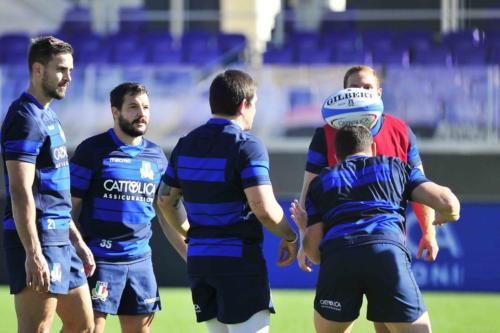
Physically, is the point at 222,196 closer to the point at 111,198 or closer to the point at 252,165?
the point at 252,165

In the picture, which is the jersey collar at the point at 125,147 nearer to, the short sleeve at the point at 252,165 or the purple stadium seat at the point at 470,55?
the short sleeve at the point at 252,165

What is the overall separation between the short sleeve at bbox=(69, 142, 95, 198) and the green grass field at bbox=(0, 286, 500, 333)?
3148 mm

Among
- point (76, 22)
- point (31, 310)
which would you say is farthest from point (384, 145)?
point (76, 22)

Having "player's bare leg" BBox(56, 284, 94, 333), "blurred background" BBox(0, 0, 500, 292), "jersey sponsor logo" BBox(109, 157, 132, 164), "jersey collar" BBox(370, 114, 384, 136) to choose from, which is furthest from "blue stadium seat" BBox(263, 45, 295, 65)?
"player's bare leg" BBox(56, 284, 94, 333)

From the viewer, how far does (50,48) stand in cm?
576

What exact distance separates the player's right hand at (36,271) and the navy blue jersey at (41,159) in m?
0.23

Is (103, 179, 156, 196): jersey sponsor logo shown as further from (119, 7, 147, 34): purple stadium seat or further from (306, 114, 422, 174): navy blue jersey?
(119, 7, 147, 34): purple stadium seat

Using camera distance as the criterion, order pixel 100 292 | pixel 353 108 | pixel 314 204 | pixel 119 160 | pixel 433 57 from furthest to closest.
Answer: pixel 433 57 < pixel 119 160 < pixel 100 292 < pixel 353 108 < pixel 314 204

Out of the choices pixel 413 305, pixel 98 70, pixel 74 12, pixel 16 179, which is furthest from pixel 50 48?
pixel 74 12

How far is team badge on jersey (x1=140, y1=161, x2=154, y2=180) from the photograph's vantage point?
263 inches

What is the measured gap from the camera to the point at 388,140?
616 centimetres

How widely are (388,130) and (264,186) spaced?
115 cm

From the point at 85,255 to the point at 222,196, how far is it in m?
1.16

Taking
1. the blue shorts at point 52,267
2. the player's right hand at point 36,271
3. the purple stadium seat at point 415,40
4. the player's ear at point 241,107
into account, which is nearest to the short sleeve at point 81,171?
the blue shorts at point 52,267
